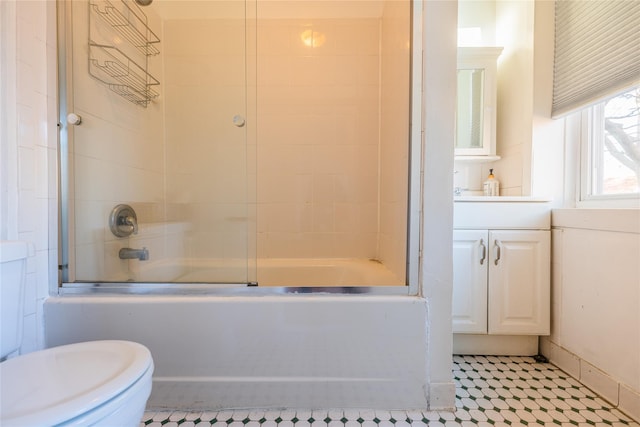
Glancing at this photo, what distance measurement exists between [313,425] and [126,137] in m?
1.67

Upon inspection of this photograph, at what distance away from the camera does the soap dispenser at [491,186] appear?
1.89 m

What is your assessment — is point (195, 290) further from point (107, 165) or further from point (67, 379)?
point (107, 165)

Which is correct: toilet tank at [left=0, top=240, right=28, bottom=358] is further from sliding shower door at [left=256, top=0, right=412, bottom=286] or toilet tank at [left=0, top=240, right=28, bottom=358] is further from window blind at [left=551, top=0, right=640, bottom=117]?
window blind at [left=551, top=0, right=640, bottom=117]

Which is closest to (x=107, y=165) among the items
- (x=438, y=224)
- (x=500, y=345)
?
(x=438, y=224)

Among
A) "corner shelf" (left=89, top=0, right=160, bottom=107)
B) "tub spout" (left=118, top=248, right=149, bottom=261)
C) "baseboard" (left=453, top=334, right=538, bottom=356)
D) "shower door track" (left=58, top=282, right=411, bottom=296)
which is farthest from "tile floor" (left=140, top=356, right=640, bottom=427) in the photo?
"corner shelf" (left=89, top=0, right=160, bottom=107)

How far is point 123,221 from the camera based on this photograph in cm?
151

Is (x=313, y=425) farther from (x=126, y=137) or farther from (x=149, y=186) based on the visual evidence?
(x=126, y=137)

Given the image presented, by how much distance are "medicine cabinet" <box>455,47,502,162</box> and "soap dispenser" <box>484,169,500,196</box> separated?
13 cm

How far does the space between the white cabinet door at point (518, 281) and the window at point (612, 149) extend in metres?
0.34

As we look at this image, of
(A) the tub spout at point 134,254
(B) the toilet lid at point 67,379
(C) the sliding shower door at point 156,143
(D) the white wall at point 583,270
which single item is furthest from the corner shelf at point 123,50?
(D) the white wall at point 583,270

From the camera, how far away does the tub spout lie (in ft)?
4.70

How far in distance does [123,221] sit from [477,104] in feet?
7.38

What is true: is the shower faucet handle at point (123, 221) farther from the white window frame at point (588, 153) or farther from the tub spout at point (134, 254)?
the white window frame at point (588, 153)

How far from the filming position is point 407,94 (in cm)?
131
